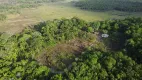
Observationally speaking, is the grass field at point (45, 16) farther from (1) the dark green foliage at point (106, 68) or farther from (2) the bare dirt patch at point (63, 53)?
(1) the dark green foliage at point (106, 68)

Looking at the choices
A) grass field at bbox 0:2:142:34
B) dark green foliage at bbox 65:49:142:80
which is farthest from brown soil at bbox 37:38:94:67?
grass field at bbox 0:2:142:34

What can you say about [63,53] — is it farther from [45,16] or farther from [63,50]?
[45,16]

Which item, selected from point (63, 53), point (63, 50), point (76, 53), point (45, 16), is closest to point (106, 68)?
point (76, 53)

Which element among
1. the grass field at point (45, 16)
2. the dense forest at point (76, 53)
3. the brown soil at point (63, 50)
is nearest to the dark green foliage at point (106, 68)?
the dense forest at point (76, 53)

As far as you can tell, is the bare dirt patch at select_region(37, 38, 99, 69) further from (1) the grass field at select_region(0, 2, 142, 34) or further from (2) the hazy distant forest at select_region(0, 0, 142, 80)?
(1) the grass field at select_region(0, 2, 142, 34)

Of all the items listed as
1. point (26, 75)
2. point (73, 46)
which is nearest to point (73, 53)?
point (73, 46)

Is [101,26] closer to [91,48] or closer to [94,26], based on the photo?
[94,26]

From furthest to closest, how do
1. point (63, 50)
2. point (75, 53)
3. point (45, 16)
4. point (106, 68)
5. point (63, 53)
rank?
point (45, 16) → point (63, 50) → point (75, 53) → point (63, 53) → point (106, 68)

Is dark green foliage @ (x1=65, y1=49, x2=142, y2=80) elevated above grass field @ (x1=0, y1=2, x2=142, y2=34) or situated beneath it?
elevated above
